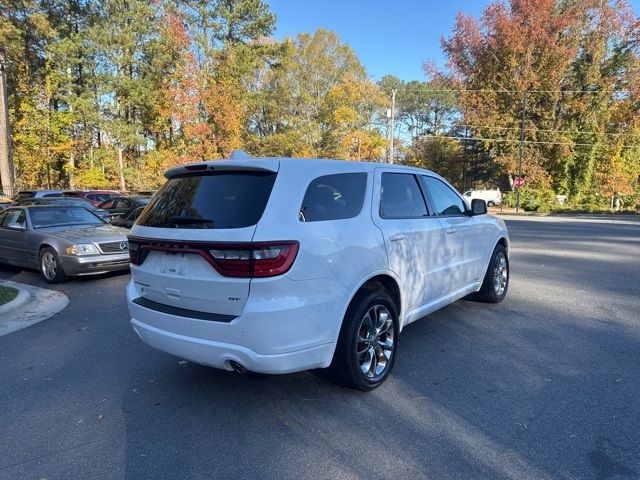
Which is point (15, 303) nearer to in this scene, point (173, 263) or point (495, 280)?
point (173, 263)

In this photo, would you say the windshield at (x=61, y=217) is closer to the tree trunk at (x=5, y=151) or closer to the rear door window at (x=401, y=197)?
the rear door window at (x=401, y=197)

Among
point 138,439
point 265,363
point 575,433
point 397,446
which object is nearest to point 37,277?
point 138,439

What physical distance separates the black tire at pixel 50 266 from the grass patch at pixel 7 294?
0.84 meters

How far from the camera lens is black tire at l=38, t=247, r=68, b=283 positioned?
313 inches

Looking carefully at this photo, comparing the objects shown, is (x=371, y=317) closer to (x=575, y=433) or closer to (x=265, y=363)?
(x=265, y=363)

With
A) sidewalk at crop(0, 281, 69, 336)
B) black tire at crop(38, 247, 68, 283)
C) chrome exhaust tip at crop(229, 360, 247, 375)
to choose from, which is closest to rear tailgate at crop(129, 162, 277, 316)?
chrome exhaust tip at crop(229, 360, 247, 375)

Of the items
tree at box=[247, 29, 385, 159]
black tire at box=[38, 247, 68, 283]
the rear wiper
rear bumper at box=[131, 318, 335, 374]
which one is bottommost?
black tire at box=[38, 247, 68, 283]

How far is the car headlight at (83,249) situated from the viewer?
25.7ft

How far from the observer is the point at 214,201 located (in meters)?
3.23

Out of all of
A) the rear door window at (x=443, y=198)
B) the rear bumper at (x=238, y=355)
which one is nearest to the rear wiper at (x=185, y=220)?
the rear bumper at (x=238, y=355)

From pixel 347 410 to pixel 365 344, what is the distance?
53 centimetres

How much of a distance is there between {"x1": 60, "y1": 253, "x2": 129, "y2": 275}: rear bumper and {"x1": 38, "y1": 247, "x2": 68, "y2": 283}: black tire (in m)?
0.17

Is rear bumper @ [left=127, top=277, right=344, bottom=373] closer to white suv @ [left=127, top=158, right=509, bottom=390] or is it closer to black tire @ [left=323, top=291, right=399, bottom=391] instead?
white suv @ [left=127, top=158, right=509, bottom=390]

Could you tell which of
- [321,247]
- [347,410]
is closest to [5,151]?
[321,247]
